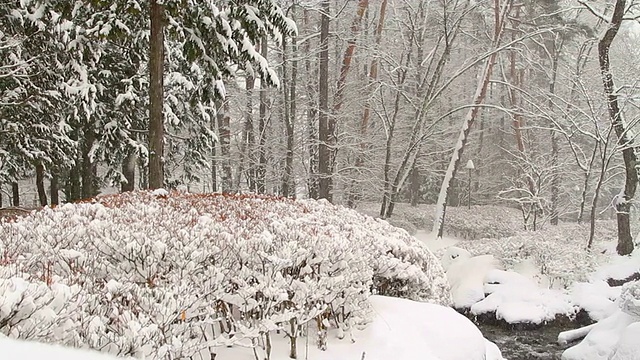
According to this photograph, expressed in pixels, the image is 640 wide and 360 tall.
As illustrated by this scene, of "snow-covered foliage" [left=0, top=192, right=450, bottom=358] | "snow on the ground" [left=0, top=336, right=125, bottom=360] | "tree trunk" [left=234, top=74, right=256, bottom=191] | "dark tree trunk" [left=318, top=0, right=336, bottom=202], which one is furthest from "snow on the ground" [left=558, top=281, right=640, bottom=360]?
"tree trunk" [left=234, top=74, right=256, bottom=191]

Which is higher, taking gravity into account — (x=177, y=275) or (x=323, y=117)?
(x=323, y=117)

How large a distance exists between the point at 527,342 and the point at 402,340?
6163 mm

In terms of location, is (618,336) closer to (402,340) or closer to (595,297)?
(595,297)

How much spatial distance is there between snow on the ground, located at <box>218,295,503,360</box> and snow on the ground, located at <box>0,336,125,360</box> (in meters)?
1.53

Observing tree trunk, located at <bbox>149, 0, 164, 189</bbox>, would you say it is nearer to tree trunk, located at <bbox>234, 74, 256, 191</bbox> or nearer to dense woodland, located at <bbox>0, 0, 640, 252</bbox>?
dense woodland, located at <bbox>0, 0, 640, 252</bbox>

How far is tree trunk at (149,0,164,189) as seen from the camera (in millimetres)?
8555

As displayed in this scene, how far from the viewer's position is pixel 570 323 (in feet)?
32.6

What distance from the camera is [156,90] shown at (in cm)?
871

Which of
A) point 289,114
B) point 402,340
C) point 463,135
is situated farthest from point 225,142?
point 402,340

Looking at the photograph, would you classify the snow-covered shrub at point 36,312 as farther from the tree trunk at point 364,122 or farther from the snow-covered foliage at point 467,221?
the snow-covered foliage at point 467,221

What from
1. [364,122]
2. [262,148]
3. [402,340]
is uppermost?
[364,122]

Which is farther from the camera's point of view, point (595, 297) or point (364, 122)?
point (364, 122)

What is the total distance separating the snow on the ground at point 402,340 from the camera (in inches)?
148

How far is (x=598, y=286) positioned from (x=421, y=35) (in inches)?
437
